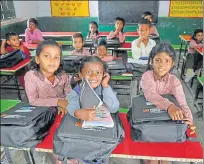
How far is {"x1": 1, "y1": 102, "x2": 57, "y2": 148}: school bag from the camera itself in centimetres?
100

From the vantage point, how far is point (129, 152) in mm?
1044

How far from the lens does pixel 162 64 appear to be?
141 centimetres

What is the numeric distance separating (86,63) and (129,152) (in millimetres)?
585

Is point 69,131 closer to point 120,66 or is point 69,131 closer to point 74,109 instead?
point 74,109

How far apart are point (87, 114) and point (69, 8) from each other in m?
5.50

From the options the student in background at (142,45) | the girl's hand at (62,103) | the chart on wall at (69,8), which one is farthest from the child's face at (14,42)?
the chart on wall at (69,8)

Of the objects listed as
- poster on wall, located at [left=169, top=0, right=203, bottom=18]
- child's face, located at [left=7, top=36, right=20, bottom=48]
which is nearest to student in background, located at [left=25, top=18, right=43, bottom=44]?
child's face, located at [left=7, top=36, right=20, bottom=48]

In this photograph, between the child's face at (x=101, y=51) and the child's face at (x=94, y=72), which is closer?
the child's face at (x=94, y=72)

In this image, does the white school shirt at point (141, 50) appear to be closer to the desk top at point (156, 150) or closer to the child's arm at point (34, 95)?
the child's arm at point (34, 95)

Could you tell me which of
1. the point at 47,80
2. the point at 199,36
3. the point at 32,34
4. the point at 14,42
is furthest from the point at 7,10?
the point at 199,36

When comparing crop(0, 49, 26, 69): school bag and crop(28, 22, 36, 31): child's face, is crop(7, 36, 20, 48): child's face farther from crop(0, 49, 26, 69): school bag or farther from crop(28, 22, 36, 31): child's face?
crop(28, 22, 36, 31): child's face

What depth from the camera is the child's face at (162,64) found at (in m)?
1.40

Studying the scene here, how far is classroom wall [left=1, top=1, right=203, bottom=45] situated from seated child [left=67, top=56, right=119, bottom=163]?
438 cm

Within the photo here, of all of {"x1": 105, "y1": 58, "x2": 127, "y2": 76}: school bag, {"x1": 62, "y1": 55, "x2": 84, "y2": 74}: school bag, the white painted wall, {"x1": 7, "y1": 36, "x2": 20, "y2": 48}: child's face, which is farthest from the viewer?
the white painted wall
